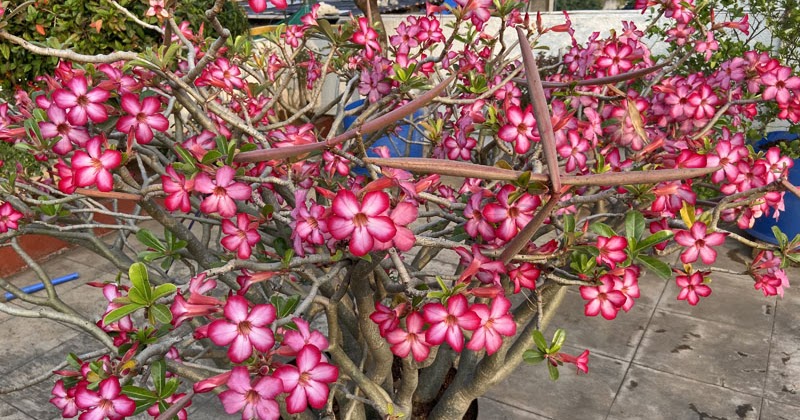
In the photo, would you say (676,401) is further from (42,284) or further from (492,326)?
(42,284)

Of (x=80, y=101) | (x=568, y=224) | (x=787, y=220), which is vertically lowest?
(x=787, y=220)

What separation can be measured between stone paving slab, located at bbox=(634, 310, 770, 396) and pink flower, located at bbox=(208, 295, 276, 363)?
8.96 feet

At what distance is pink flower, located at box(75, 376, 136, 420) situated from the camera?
4.02 ft

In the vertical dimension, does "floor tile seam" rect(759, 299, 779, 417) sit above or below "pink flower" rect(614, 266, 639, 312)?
below

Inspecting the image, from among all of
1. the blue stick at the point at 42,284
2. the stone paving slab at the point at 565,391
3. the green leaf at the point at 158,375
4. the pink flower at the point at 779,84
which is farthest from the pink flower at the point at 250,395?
the blue stick at the point at 42,284

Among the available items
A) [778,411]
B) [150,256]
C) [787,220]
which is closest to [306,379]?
[150,256]

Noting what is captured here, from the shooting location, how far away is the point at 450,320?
3.88ft

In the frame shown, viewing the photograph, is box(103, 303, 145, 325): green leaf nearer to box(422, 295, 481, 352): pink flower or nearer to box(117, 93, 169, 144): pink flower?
box(117, 93, 169, 144): pink flower

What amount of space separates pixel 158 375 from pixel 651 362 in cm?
276

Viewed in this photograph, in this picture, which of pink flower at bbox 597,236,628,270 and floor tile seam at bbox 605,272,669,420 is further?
floor tile seam at bbox 605,272,669,420

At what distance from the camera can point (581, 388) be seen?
304cm

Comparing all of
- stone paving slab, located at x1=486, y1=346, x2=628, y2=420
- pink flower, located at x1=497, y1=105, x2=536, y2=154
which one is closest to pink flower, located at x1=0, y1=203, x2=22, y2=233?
pink flower, located at x1=497, y1=105, x2=536, y2=154

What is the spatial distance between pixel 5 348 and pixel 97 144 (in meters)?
2.99

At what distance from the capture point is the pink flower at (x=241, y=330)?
109cm
